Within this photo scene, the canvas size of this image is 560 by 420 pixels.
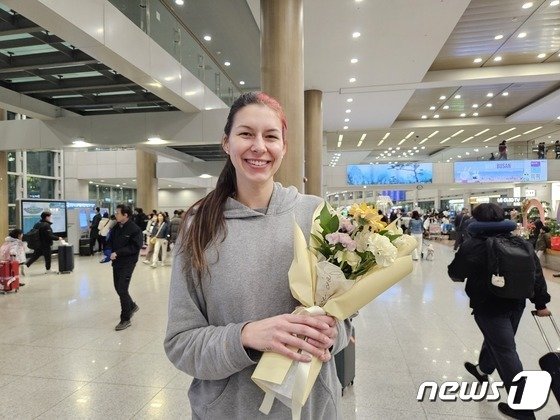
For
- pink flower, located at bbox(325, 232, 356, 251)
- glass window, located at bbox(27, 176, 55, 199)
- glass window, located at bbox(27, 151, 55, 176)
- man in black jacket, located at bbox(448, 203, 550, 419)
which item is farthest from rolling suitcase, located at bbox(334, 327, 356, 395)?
glass window, located at bbox(27, 151, 55, 176)

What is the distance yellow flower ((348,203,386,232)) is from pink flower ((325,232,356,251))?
0.36 ft

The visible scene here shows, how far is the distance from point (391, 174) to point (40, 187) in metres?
18.0

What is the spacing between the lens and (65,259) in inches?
417

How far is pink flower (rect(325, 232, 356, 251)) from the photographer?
1000 mm

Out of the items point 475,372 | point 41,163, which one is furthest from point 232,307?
point 41,163

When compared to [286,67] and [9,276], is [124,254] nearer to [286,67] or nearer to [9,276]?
[286,67]

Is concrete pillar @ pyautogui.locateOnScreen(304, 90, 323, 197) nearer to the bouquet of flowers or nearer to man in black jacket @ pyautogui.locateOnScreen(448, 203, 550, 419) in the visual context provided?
man in black jacket @ pyautogui.locateOnScreen(448, 203, 550, 419)

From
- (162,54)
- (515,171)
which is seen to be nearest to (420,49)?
(162,54)

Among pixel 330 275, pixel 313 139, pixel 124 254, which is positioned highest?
pixel 313 139

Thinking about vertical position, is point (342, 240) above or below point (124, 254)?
above

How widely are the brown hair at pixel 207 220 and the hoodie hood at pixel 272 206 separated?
0.03 m

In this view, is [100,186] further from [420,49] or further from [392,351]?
[392,351]

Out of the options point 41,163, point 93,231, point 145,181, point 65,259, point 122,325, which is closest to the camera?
point 122,325

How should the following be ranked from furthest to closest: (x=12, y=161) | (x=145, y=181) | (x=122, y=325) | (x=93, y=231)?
(x=145, y=181) < (x=12, y=161) < (x=93, y=231) < (x=122, y=325)
